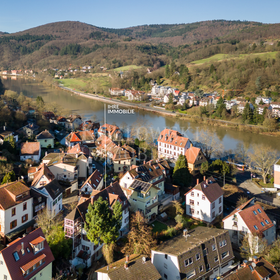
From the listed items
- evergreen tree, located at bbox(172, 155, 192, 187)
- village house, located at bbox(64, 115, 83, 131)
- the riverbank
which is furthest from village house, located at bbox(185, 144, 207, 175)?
the riverbank

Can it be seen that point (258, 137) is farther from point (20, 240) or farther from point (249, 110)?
point (20, 240)

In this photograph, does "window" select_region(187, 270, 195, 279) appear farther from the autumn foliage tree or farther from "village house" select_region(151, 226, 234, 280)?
the autumn foliage tree

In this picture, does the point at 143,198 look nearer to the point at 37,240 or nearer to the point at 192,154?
the point at 37,240

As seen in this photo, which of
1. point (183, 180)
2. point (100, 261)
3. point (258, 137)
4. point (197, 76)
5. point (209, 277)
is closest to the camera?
point (209, 277)

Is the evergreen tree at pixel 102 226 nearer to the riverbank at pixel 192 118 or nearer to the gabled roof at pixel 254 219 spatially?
the gabled roof at pixel 254 219

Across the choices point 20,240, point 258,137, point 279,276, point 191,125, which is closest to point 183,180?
point 279,276

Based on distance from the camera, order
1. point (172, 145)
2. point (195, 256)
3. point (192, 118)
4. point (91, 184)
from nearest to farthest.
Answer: point (195, 256) < point (91, 184) < point (172, 145) < point (192, 118)

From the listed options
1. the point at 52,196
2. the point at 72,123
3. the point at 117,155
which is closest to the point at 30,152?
the point at 117,155
